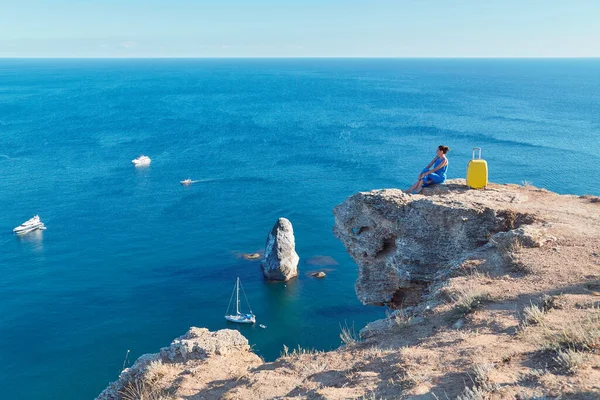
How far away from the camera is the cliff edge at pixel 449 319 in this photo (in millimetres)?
7430

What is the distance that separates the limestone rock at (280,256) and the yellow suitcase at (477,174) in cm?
2700

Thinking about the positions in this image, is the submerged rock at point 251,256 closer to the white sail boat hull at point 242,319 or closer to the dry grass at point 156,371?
the white sail boat hull at point 242,319

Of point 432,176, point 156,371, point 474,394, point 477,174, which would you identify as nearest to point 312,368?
point 474,394

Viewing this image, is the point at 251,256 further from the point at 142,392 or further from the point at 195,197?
the point at 142,392

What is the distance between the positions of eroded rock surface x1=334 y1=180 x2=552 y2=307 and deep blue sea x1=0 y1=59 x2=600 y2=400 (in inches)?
494

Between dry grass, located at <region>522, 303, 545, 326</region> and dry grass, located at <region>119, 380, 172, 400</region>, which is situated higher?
dry grass, located at <region>522, 303, 545, 326</region>

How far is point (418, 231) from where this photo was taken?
14656mm

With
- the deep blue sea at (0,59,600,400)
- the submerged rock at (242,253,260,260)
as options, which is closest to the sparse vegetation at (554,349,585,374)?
the deep blue sea at (0,59,600,400)

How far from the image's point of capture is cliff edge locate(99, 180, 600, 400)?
743cm

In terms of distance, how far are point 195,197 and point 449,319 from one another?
5500 cm

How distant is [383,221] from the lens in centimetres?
1528

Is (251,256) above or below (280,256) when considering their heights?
below

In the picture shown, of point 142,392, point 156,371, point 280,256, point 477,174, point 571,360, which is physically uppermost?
point 477,174

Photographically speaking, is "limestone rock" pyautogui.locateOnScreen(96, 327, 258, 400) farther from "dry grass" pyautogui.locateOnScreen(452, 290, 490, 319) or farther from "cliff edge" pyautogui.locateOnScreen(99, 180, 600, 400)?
"dry grass" pyautogui.locateOnScreen(452, 290, 490, 319)
